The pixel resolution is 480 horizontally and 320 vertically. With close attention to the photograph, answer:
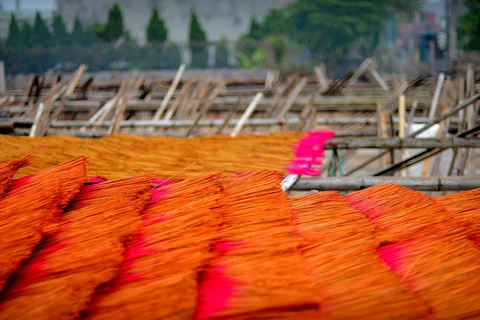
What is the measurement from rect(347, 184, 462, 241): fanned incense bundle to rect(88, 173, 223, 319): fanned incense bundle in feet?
2.29

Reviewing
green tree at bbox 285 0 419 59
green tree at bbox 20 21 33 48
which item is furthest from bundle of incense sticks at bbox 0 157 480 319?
green tree at bbox 285 0 419 59

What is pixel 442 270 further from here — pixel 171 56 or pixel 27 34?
pixel 27 34

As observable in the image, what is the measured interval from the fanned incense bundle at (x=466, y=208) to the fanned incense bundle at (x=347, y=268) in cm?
44

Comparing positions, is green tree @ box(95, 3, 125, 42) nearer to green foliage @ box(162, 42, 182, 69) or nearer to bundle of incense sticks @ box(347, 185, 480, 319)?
green foliage @ box(162, 42, 182, 69)

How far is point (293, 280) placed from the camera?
1.85 metres

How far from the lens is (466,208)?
2.68 metres

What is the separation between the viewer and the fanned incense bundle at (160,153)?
3477 mm

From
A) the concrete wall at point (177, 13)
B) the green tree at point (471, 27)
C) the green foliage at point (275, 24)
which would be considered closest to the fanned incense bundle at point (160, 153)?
the green tree at point (471, 27)

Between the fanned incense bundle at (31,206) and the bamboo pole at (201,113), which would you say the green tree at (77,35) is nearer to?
the bamboo pole at (201,113)

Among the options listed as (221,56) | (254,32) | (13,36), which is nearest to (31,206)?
(221,56)

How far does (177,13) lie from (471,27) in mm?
26999

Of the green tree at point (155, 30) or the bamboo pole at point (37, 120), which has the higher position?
the bamboo pole at point (37, 120)

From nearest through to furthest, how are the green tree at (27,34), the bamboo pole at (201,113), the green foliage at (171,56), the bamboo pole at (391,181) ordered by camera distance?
the bamboo pole at (391,181) → the bamboo pole at (201,113) → the green foliage at (171,56) → the green tree at (27,34)

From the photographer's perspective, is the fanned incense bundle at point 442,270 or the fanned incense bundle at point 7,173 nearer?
the fanned incense bundle at point 442,270
